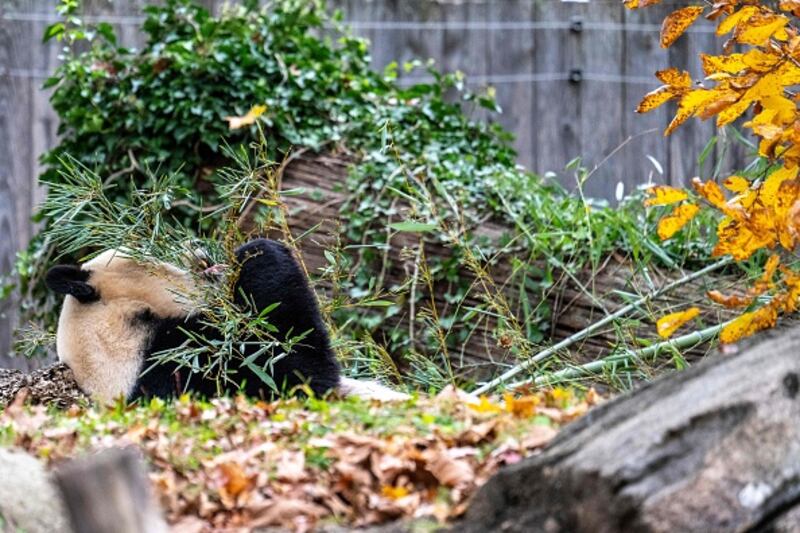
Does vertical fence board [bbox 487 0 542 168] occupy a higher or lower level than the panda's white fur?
higher

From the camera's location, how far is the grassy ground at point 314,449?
2.70 metres

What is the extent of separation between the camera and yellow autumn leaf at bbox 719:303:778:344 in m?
3.36

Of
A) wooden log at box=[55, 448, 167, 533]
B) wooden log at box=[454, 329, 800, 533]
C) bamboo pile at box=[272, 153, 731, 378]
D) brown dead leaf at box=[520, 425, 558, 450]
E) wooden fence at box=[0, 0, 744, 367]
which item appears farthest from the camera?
wooden fence at box=[0, 0, 744, 367]

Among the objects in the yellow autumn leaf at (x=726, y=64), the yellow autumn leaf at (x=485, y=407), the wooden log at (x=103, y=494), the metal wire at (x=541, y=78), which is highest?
the yellow autumn leaf at (x=726, y=64)

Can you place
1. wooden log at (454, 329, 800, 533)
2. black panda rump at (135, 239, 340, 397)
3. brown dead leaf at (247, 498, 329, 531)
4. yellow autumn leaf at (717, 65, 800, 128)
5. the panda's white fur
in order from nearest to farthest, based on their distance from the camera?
wooden log at (454, 329, 800, 533)
brown dead leaf at (247, 498, 329, 531)
yellow autumn leaf at (717, 65, 800, 128)
black panda rump at (135, 239, 340, 397)
the panda's white fur

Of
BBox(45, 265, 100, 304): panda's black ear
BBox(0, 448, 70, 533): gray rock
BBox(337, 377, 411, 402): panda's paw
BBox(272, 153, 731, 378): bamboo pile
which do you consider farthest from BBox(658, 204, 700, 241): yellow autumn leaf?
BBox(45, 265, 100, 304): panda's black ear

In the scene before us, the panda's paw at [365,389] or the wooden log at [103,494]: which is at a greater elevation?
the wooden log at [103,494]

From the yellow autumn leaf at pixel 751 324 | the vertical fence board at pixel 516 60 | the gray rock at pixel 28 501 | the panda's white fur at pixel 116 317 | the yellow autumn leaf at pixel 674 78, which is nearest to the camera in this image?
the gray rock at pixel 28 501

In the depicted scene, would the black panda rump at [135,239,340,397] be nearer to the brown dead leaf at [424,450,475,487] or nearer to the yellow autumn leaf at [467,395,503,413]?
the yellow autumn leaf at [467,395,503,413]

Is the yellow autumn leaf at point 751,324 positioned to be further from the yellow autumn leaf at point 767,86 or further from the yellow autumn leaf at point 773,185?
the yellow autumn leaf at point 767,86

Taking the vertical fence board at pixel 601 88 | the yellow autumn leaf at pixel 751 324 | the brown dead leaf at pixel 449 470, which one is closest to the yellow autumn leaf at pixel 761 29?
the yellow autumn leaf at pixel 751 324

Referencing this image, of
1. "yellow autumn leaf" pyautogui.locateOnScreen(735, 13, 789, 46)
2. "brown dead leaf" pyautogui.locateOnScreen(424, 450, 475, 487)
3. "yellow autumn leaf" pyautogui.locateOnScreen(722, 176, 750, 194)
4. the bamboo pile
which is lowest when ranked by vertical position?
the bamboo pile

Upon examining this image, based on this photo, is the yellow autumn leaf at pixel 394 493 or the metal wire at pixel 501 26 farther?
the metal wire at pixel 501 26

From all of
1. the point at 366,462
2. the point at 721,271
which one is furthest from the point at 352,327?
the point at 366,462
